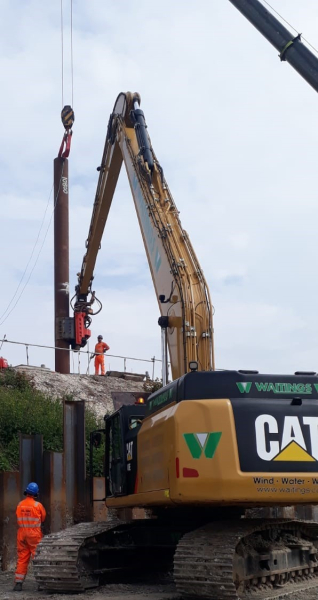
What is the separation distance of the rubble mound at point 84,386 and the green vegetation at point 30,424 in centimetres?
272

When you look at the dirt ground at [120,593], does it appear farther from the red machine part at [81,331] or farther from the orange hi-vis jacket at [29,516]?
the red machine part at [81,331]

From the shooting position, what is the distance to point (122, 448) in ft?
38.7

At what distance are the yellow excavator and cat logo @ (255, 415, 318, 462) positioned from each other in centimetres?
1

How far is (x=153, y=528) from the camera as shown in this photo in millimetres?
11719

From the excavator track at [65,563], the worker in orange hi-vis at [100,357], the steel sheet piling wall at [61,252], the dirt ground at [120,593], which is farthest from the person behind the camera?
the worker in orange hi-vis at [100,357]

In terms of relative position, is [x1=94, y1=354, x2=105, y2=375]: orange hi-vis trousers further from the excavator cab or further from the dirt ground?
the dirt ground

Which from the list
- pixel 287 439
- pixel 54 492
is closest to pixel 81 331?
pixel 54 492

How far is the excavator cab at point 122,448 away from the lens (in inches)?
443

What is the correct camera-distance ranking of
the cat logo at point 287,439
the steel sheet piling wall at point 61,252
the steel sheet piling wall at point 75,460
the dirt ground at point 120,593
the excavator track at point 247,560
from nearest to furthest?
1. the excavator track at point 247,560
2. the cat logo at point 287,439
3. the dirt ground at point 120,593
4. the steel sheet piling wall at point 75,460
5. the steel sheet piling wall at point 61,252

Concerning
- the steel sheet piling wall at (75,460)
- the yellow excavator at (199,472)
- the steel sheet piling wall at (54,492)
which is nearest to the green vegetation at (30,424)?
the steel sheet piling wall at (75,460)

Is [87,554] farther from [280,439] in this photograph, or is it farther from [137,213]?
[137,213]

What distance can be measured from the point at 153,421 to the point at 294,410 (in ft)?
6.12

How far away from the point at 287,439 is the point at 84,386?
58.7ft

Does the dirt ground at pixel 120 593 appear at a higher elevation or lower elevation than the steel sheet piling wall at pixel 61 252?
lower
